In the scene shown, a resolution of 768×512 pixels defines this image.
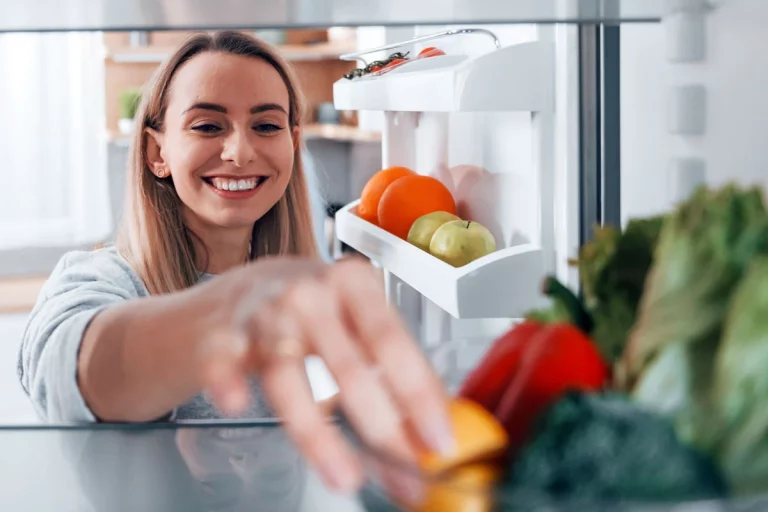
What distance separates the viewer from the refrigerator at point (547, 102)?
0.42 meters

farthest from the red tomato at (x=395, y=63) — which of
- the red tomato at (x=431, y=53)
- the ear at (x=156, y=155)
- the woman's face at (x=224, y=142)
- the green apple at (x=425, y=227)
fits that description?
the ear at (x=156, y=155)

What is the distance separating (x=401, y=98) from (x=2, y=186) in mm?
2719

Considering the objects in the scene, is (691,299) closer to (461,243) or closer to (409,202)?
(461,243)

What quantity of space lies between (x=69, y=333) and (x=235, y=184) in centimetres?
75

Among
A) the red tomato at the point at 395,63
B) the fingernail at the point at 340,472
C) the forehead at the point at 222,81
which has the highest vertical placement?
the forehead at the point at 222,81

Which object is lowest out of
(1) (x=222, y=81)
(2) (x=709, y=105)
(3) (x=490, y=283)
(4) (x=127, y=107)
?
(3) (x=490, y=283)

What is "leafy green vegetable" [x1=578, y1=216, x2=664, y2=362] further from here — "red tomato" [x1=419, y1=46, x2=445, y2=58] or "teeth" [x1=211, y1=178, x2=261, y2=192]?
"teeth" [x1=211, y1=178, x2=261, y2=192]

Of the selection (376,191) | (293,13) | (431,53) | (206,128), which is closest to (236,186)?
(206,128)

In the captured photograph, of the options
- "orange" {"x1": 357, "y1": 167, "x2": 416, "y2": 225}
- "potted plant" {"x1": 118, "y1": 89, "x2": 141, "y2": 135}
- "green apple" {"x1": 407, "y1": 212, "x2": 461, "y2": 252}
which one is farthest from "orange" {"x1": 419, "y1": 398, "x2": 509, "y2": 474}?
"potted plant" {"x1": 118, "y1": 89, "x2": 141, "y2": 135}

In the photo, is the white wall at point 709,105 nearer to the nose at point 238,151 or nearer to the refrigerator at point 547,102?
the refrigerator at point 547,102

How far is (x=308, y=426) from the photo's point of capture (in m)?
0.19

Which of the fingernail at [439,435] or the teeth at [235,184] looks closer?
the fingernail at [439,435]

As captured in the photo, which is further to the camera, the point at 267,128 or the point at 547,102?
the point at 267,128

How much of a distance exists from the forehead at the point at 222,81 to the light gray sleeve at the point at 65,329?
0.30 metres
